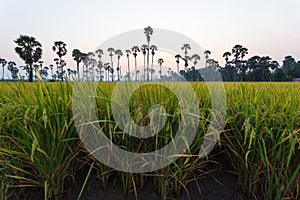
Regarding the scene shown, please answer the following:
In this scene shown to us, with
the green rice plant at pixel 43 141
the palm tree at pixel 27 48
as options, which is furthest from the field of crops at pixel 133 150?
the palm tree at pixel 27 48

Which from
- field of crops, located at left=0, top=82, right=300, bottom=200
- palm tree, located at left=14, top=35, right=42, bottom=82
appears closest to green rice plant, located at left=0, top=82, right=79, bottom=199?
field of crops, located at left=0, top=82, right=300, bottom=200

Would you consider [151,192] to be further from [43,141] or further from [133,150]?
[43,141]

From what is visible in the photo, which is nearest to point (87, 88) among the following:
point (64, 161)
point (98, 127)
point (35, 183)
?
point (98, 127)

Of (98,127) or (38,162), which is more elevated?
(98,127)

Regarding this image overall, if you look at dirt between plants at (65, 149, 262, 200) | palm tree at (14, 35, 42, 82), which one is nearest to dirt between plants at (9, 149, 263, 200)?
dirt between plants at (65, 149, 262, 200)

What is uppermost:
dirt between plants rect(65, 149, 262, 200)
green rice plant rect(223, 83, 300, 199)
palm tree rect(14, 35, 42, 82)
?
palm tree rect(14, 35, 42, 82)

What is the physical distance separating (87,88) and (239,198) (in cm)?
116

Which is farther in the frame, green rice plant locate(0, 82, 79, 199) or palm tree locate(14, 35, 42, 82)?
palm tree locate(14, 35, 42, 82)

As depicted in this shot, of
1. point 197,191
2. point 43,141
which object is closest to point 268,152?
point 197,191

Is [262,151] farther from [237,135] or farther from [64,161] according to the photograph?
[64,161]

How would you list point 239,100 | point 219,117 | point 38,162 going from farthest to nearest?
1. point 239,100
2. point 219,117
3. point 38,162

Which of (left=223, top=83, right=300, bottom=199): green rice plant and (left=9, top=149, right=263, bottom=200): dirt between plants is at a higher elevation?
(left=223, top=83, right=300, bottom=199): green rice plant

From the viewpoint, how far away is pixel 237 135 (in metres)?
1.18

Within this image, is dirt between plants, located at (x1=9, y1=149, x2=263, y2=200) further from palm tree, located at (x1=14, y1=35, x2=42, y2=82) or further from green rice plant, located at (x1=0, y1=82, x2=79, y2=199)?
palm tree, located at (x1=14, y1=35, x2=42, y2=82)
